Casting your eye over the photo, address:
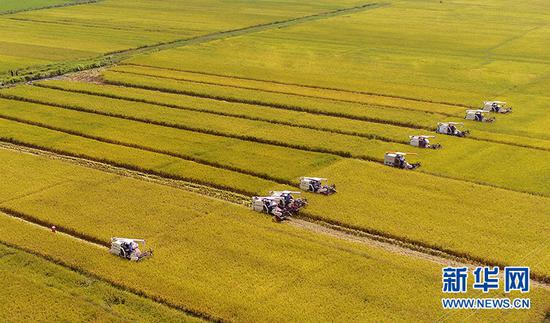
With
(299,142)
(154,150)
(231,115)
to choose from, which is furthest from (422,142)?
(154,150)

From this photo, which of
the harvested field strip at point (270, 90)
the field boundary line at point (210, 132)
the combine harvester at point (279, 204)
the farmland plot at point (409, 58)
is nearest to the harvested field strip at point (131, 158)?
the combine harvester at point (279, 204)

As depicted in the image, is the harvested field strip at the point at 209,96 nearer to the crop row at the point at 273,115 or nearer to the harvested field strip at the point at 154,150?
the crop row at the point at 273,115

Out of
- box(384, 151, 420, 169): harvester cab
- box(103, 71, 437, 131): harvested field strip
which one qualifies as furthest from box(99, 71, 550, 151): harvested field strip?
box(384, 151, 420, 169): harvester cab

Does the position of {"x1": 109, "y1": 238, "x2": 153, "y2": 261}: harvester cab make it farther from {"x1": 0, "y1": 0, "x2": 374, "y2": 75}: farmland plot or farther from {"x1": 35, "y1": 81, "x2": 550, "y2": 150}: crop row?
{"x1": 0, "y1": 0, "x2": 374, "y2": 75}: farmland plot

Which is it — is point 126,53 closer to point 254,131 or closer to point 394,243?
point 254,131

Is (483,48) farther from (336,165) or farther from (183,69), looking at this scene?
(336,165)

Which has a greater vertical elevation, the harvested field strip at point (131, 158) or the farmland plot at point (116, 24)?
the farmland plot at point (116, 24)
